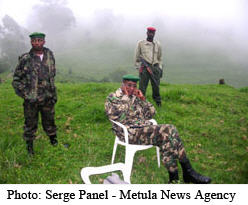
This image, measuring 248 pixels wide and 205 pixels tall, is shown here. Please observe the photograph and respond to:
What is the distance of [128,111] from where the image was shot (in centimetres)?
497

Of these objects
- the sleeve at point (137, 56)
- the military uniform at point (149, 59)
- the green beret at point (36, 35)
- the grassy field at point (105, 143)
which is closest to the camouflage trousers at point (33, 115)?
the grassy field at point (105, 143)

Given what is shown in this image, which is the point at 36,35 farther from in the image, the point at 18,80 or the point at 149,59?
the point at 149,59

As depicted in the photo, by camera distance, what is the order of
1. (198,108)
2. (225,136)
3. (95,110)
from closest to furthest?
(225,136) < (95,110) < (198,108)

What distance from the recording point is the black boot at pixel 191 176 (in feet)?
13.1

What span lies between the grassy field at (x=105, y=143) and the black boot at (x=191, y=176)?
0.58 meters

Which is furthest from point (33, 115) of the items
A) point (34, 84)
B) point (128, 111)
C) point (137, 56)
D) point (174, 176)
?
point (137, 56)

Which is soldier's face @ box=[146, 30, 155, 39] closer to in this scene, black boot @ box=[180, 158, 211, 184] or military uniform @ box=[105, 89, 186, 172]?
military uniform @ box=[105, 89, 186, 172]

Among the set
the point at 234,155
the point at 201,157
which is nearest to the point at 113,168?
the point at 201,157

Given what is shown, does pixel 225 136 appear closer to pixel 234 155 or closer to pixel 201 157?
pixel 234 155

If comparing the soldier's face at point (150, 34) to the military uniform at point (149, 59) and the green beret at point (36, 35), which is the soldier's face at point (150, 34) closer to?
the military uniform at point (149, 59)

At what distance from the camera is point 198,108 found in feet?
32.8

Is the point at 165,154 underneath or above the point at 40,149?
above

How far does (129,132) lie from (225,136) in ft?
13.0

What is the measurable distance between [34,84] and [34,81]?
0.21 ft
